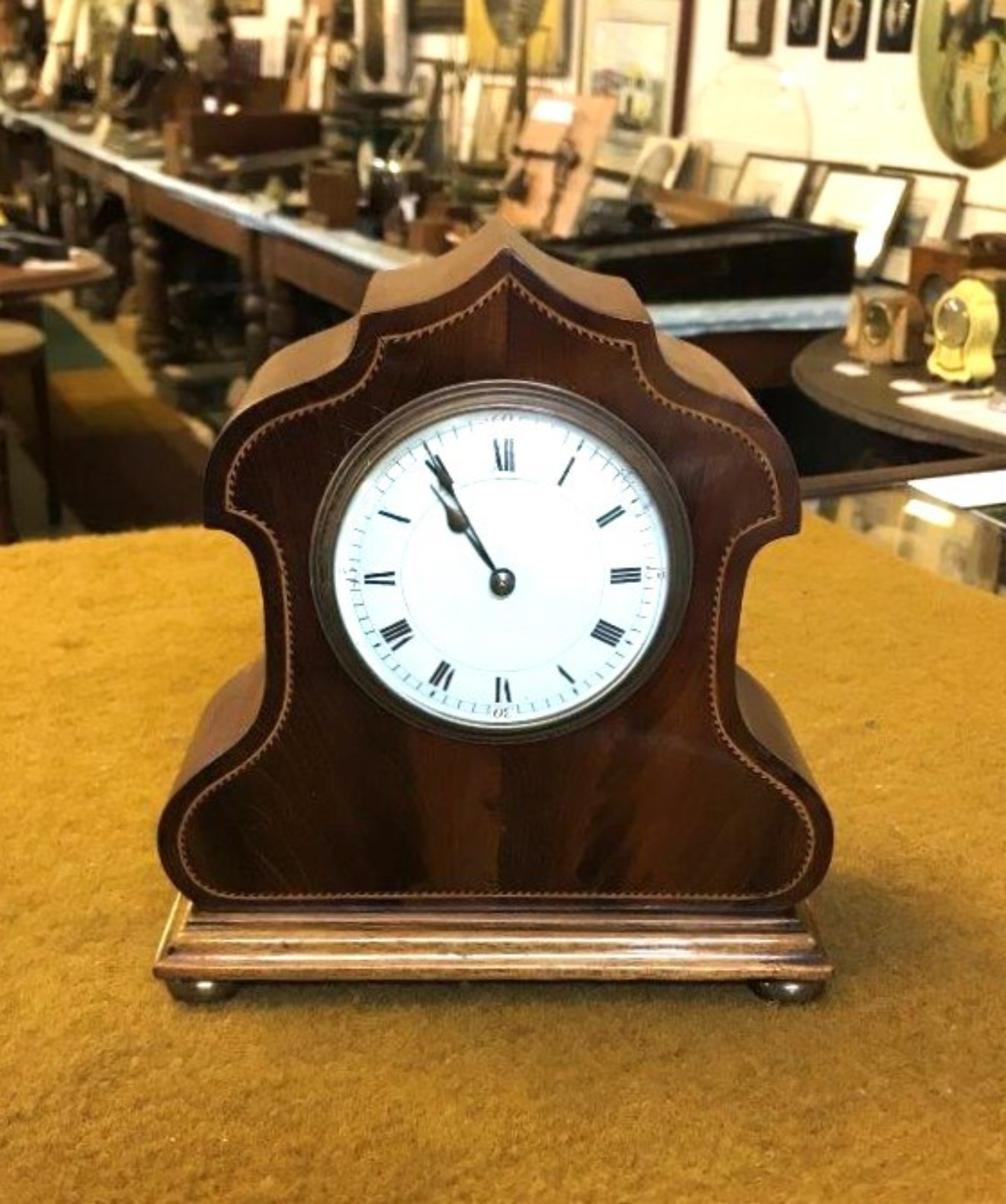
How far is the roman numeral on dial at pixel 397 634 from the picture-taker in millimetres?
638

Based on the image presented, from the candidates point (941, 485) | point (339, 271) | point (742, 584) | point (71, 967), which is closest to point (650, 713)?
point (742, 584)

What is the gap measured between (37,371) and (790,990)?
3.05 m

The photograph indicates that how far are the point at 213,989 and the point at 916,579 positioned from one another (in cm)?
71

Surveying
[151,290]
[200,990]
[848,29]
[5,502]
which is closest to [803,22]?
[848,29]

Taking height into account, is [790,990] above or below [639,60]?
below

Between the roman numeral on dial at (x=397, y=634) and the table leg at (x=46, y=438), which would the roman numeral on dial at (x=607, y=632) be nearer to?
the roman numeral on dial at (x=397, y=634)

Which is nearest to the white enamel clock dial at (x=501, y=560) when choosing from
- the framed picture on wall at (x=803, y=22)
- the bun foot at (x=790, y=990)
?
the bun foot at (x=790, y=990)

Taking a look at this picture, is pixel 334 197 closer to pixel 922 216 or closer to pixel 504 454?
pixel 922 216

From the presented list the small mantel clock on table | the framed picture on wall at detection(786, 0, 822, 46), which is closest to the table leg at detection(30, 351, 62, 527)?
the framed picture on wall at detection(786, 0, 822, 46)

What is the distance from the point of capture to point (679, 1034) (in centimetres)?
64

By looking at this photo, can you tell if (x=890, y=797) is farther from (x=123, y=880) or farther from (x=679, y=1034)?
(x=123, y=880)

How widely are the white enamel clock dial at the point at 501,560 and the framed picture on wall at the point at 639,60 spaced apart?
2.06 metres

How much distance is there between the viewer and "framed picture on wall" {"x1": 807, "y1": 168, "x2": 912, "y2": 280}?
2150 mm

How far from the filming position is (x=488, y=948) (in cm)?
66
